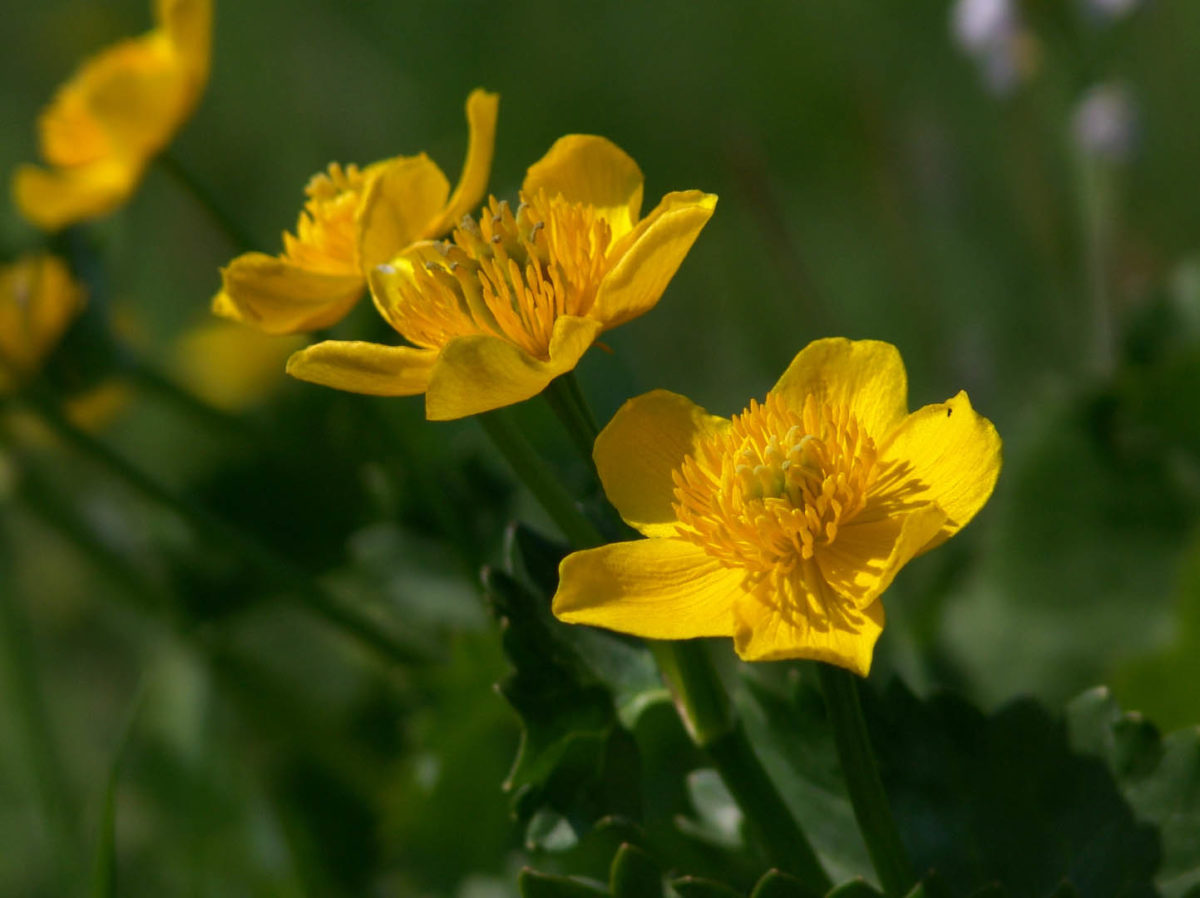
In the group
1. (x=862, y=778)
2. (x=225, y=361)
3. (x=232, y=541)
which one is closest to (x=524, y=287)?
(x=862, y=778)

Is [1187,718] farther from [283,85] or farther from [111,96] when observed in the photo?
[283,85]

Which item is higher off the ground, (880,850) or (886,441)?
(886,441)

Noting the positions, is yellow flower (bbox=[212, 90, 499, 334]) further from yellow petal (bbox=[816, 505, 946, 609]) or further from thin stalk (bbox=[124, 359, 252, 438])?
thin stalk (bbox=[124, 359, 252, 438])

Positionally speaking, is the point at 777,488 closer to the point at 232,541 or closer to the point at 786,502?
the point at 786,502

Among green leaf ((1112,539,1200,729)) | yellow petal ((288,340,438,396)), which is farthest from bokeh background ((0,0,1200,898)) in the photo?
yellow petal ((288,340,438,396))

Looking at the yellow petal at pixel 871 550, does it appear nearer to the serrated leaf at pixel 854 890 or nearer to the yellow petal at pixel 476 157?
the serrated leaf at pixel 854 890

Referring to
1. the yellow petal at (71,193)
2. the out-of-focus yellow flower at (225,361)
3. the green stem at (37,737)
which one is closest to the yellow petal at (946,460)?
the yellow petal at (71,193)

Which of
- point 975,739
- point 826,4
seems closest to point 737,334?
point 975,739
